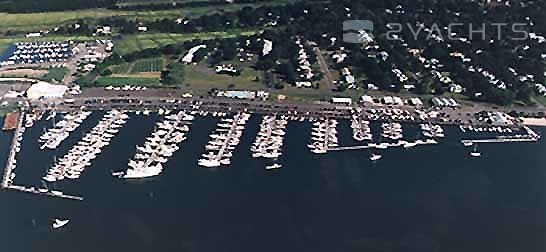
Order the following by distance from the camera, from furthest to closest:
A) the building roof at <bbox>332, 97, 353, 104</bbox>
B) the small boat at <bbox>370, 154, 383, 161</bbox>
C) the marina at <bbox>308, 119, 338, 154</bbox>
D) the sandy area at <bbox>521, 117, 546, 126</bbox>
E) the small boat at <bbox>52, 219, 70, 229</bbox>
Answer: the building roof at <bbox>332, 97, 353, 104</bbox> < the sandy area at <bbox>521, 117, 546, 126</bbox> < the marina at <bbox>308, 119, 338, 154</bbox> < the small boat at <bbox>370, 154, 383, 161</bbox> < the small boat at <bbox>52, 219, 70, 229</bbox>

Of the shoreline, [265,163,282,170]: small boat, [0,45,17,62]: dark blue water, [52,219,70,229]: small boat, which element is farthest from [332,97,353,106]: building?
[0,45,17,62]: dark blue water

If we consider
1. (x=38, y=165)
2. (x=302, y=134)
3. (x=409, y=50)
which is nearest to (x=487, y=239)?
(x=302, y=134)

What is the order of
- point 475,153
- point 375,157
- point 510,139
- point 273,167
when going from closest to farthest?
1. point 273,167
2. point 375,157
3. point 475,153
4. point 510,139

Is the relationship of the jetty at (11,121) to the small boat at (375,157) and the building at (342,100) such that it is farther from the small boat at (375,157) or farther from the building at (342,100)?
the small boat at (375,157)

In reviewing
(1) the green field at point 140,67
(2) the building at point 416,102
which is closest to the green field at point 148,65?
(1) the green field at point 140,67

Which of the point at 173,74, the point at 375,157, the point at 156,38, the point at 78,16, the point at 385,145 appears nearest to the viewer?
the point at 375,157

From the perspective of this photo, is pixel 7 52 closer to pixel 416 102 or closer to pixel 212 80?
pixel 212 80

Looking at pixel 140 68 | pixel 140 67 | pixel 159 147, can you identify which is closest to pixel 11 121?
pixel 159 147

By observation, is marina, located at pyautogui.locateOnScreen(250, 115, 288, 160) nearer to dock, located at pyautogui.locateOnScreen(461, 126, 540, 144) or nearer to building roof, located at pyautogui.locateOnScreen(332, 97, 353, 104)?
building roof, located at pyautogui.locateOnScreen(332, 97, 353, 104)
